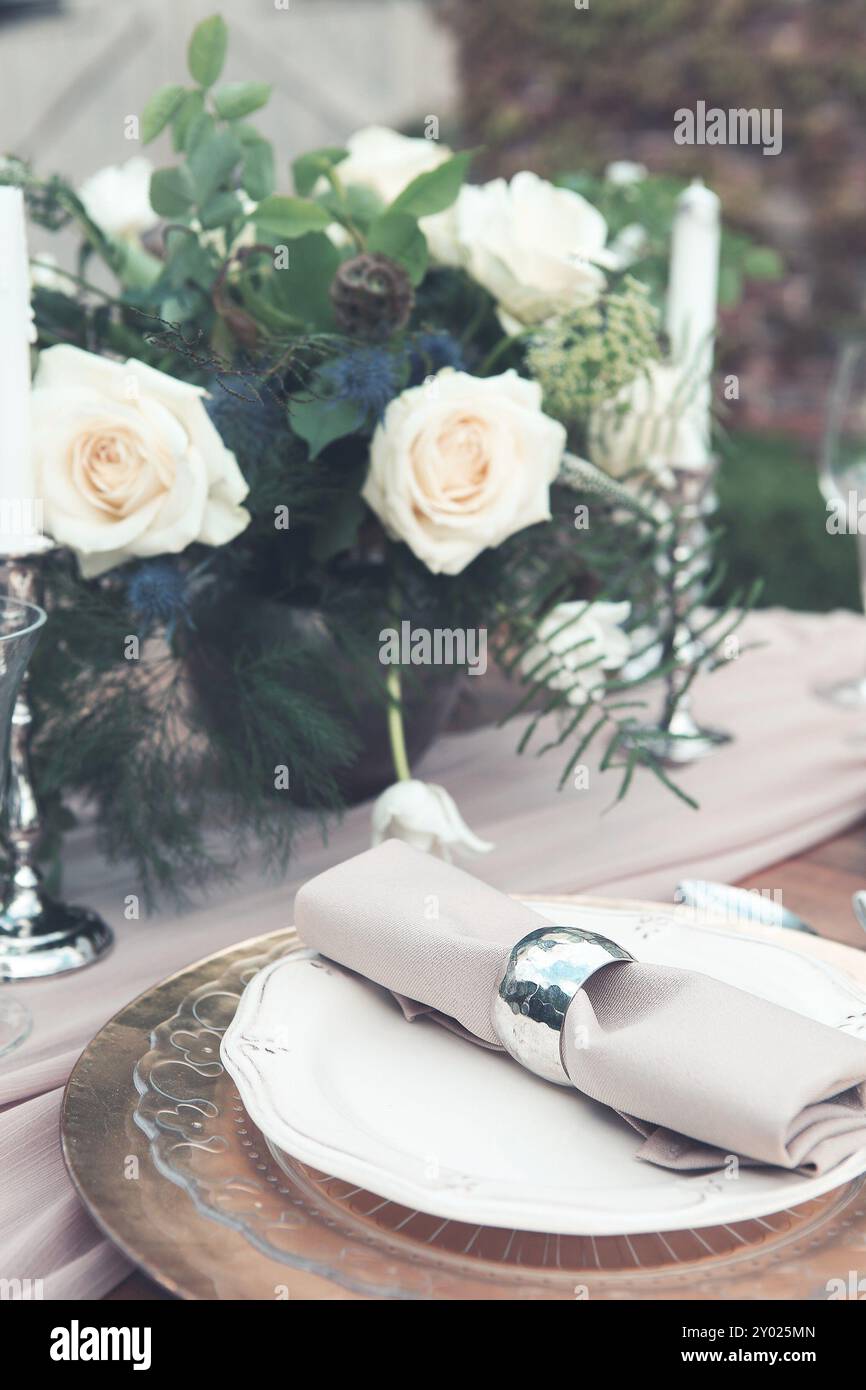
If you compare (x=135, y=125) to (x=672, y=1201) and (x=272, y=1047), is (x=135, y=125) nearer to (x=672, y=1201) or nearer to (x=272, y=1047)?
(x=272, y=1047)

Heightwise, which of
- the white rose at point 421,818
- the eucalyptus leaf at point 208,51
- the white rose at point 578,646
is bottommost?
the white rose at point 421,818

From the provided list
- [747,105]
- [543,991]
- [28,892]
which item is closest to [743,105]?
[747,105]

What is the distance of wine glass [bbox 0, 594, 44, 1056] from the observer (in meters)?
0.60

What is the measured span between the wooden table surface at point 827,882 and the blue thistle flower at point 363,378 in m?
0.40

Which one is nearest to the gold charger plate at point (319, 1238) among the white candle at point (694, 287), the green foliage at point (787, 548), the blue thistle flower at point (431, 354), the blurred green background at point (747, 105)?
the blue thistle flower at point (431, 354)

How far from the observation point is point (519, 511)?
0.81 metres

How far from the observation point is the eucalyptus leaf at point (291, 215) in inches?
32.2

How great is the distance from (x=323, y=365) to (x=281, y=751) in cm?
24

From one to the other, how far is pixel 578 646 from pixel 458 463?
5.5 inches

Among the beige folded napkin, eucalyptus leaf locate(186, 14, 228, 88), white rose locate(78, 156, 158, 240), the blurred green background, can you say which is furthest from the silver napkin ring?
the blurred green background

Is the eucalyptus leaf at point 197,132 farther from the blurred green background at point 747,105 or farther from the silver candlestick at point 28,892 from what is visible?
the blurred green background at point 747,105

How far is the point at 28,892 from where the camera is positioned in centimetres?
76

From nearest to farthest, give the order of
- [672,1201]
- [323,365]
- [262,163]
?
[672,1201] < [323,365] < [262,163]

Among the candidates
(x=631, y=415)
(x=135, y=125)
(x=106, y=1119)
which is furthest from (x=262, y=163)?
(x=106, y=1119)
